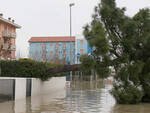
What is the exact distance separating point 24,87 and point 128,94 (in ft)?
24.5

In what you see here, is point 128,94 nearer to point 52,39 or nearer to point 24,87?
point 24,87

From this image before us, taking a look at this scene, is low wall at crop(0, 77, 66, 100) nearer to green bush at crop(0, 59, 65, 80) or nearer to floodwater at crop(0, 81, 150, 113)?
floodwater at crop(0, 81, 150, 113)

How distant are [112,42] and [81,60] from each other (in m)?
2.19

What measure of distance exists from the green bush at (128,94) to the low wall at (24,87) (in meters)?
6.41

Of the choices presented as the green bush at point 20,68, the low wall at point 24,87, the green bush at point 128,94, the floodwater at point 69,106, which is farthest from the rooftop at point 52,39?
the green bush at point 128,94

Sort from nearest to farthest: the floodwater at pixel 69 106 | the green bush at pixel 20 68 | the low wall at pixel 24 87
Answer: the floodwater at pixel 69 106 < the low wall at pixel 24 87 < the green bush at pixel 20 68

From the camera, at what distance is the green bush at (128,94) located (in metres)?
15.6

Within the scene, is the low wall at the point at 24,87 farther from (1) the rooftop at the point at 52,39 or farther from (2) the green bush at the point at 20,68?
(1) the rooftop at the point at 52,39

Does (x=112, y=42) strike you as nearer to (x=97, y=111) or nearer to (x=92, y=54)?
(x=92, y=54)

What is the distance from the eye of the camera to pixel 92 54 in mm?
16484

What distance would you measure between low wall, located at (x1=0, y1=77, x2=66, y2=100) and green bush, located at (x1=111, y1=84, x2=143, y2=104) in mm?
6409

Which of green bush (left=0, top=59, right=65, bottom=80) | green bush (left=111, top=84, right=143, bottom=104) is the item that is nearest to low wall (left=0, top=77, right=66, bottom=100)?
green bush (left=0, top=59, right=65, bottom=80)

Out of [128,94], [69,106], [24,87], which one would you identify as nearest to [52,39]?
[24,87]

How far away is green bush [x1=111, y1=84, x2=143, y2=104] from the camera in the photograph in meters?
15.6
